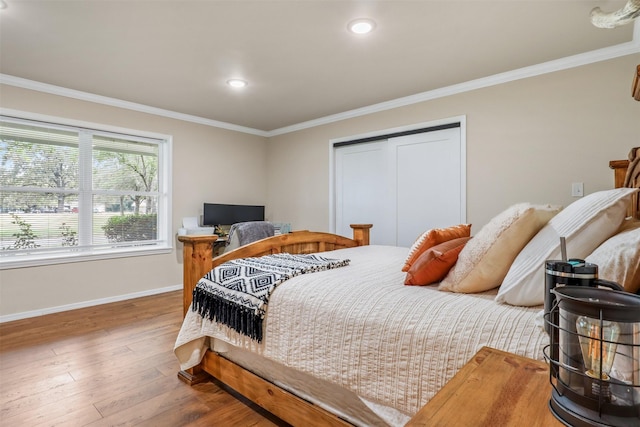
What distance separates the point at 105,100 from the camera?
12.8 ft

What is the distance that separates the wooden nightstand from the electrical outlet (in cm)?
278

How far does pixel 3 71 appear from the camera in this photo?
10.3ft

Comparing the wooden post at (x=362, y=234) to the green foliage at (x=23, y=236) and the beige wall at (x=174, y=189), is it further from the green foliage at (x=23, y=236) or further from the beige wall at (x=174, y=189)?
the green foliage at (x=23, y=236)

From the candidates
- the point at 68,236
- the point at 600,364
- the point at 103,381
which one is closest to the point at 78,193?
the point at 68,236

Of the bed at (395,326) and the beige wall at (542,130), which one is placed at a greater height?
the beige wall at (542,130)

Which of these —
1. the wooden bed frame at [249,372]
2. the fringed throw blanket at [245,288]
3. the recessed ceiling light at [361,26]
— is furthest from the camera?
the recessed ceiling light at [361,26]

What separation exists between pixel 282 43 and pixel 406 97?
181cm

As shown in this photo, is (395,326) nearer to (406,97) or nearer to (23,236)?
(406,97)

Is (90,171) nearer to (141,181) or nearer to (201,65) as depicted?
(141,181)

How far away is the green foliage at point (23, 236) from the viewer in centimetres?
349

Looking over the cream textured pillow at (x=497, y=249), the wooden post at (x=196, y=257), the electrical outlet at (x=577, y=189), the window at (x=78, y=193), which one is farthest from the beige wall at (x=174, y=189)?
the electrical outlet at (x=577, y=189)

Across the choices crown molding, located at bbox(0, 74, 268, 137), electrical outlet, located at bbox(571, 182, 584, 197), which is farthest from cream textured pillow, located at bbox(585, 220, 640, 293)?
crown molding, located at bbox(0, 74, 268, 137)

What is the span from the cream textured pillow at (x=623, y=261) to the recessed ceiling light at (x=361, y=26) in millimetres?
1997

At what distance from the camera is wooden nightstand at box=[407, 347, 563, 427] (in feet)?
1.90
